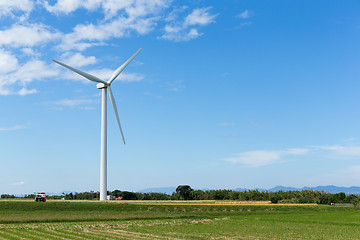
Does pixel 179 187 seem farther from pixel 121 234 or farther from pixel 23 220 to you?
pixel 121 234

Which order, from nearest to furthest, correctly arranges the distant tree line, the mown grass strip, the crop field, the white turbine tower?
the mown grass strip
the crop field
the white turbine tower
the distant tree line

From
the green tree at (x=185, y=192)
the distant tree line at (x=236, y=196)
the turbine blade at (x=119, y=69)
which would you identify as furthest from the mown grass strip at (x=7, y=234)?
the green tree at (x=185, y=192)

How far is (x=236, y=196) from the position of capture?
128500mm

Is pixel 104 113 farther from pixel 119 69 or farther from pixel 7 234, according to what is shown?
pixel 7 234

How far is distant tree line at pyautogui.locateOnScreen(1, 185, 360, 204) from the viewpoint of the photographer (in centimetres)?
11919

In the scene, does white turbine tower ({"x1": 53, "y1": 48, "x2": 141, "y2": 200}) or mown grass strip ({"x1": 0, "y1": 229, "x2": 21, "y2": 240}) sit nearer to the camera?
mown grass strip ({"x1": 0, "y1": 229, "x2": 21, "y2": 240})

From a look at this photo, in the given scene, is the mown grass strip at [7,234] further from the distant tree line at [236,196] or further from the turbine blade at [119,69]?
the distant tree line at [236,196]

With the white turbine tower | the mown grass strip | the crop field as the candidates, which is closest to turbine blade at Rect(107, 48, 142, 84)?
the white turbine tower

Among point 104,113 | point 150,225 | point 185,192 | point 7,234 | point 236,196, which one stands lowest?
point 150,225

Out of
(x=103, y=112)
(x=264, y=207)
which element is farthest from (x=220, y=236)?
(x=103, y=112)

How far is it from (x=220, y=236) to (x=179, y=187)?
4101 inches

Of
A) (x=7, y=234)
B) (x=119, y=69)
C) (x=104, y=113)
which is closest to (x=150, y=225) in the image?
(x=7, y=234)

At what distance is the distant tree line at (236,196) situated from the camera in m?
119

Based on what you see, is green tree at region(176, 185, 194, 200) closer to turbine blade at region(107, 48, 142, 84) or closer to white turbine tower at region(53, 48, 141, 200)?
white turbine tower at region(53, 48, 141, 200)
